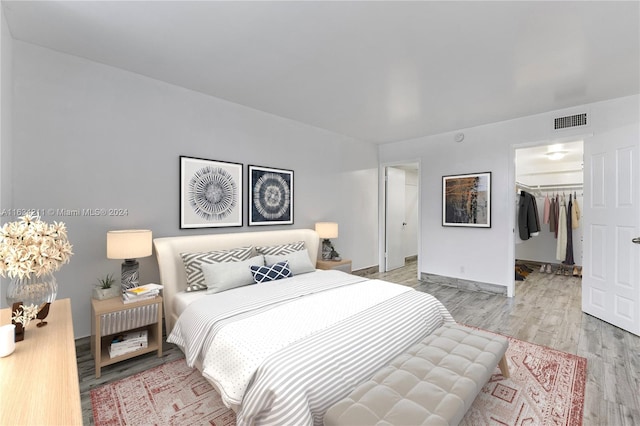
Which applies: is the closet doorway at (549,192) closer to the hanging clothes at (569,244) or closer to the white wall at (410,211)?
the hanging clothes at (569,244)

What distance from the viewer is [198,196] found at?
3182 mm

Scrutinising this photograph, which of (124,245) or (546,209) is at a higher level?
(546,209)

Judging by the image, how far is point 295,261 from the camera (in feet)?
10.5

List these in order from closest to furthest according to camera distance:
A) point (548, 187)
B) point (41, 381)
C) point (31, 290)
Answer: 1. point (41, 381)
2. point (31, 290)
3. point (548, 187)

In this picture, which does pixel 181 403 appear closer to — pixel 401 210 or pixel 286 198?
pixel 286 198

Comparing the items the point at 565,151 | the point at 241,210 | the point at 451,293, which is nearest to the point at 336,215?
the point at 241,210

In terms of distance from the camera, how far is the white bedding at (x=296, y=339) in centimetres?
137

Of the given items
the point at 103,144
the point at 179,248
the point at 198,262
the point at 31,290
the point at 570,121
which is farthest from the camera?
the point at 570,121

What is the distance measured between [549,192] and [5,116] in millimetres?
8293

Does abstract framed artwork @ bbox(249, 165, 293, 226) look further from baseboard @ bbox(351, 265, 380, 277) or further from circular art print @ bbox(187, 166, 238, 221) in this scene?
baseboard @ bbox(351, 265, 380, 277)

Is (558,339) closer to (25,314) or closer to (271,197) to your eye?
(271,197)

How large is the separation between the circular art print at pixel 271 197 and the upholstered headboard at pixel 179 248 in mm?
328

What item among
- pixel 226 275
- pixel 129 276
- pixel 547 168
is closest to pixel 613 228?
pixel 547 168

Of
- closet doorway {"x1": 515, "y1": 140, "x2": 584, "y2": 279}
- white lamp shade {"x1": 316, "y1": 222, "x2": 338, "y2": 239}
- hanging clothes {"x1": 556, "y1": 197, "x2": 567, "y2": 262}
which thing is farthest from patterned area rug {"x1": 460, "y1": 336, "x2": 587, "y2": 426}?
hanging clothes {"x1": 556, "y1": 197, "x2": 567, "y2": 262}
